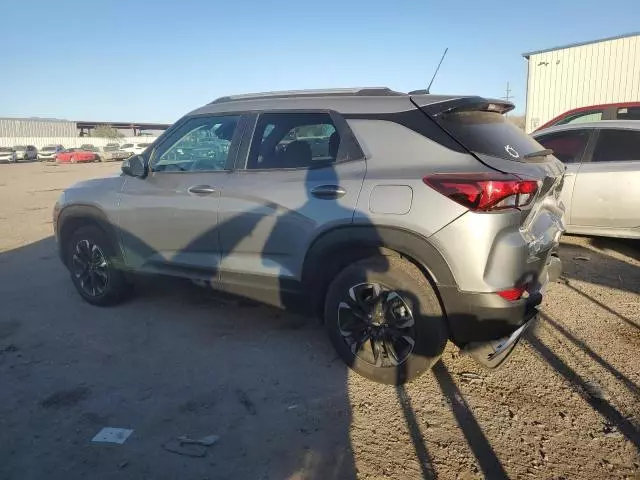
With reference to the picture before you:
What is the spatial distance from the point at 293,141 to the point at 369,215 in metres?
0.95

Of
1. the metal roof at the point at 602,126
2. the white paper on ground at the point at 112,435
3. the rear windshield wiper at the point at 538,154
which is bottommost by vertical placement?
the white paper on ground at the point at 112,435

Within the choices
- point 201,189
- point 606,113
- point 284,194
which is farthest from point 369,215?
point 606,113

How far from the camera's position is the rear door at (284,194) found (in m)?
3.23

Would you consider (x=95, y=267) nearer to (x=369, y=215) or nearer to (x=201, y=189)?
(x=201, y=189)

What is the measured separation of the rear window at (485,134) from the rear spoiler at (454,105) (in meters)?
0.03

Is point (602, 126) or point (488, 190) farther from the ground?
point (602, 126)

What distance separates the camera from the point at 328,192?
322 cm

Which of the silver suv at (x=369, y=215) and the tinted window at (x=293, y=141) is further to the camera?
the tinted window at (x=293, y=141)

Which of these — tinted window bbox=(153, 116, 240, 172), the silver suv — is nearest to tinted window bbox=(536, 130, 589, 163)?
the silver suv

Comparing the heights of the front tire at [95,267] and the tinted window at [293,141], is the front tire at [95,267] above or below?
below

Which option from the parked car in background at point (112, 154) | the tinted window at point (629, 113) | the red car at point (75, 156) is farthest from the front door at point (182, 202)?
the parked car in background at point (112, 154)

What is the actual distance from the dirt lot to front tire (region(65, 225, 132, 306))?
0.55 feet

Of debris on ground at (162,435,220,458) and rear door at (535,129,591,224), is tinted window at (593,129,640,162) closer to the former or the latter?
rear door at (535,129,591,224)

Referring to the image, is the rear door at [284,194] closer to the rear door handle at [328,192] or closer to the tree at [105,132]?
the rear door handle at [328,192]
